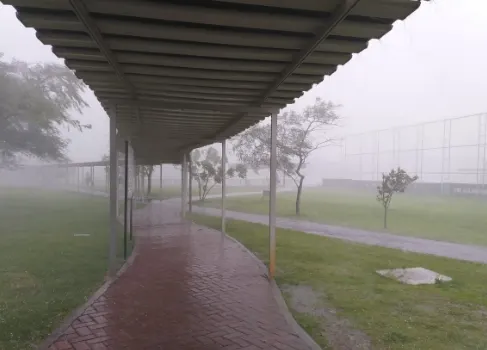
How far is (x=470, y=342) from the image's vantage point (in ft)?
13.1

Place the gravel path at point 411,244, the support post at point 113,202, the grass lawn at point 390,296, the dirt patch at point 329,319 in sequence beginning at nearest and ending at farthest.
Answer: the dirt patch at point 329,319
the grass lawn at point 390,296
the support post at point 113,202
the gravel path at point 411,244

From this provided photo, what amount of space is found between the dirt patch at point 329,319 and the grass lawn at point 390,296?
6cm

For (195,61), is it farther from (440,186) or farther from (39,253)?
(440,186)

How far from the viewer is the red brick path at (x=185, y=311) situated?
12.4ft

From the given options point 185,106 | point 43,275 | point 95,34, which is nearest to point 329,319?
point 185,106

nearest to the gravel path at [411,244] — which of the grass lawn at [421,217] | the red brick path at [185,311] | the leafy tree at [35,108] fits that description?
the grass lawn at [421,217]

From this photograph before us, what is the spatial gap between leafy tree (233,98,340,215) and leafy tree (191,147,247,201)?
4.52ft

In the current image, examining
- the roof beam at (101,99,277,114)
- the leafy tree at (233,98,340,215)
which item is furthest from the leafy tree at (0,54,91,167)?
the roof beam at (101,99,277,114)

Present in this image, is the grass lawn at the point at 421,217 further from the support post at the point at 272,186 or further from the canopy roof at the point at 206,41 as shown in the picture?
the canopy roof at the point at 206,41

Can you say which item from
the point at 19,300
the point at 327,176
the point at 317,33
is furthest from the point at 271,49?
the point at 327,176

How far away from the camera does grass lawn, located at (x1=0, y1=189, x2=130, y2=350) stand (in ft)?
13.8

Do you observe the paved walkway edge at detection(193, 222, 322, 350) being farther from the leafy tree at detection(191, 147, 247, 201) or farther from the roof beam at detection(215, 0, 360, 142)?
the leafy tree at detection(191, 147, 247, 201)

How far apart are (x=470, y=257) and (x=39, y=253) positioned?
33.5ft

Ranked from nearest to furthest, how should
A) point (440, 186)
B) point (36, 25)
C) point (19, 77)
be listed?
point (36, 25), point (19, 77), point (440, 186)
